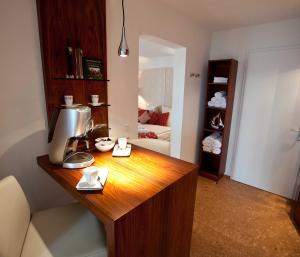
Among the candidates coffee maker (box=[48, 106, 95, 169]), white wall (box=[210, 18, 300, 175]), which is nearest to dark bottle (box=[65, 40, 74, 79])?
coffee maker (box=[48, 106, 95, 169])

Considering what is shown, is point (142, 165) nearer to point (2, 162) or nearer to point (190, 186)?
point (190, 186)

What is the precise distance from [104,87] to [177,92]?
1.33m

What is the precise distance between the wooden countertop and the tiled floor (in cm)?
99

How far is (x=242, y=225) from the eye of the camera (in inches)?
79.3

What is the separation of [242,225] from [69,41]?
241 cm

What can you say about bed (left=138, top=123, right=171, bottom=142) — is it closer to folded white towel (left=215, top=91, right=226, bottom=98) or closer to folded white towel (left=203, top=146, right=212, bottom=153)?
folded white towel (left=203, top=146, right=212, bottom=153)

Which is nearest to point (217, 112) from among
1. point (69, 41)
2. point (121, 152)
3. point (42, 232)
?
point (121, 152)

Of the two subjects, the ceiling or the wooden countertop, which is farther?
the ceiling

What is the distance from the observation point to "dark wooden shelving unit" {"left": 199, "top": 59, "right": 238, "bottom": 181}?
2689 millimetres

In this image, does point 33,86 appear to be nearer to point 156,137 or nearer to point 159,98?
point 156,137

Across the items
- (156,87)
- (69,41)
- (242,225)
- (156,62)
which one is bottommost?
(242,225)

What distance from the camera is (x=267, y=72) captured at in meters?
2.52

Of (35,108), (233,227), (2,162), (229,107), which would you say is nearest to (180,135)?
(229,107)

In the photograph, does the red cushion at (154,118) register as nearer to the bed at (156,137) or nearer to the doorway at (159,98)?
the doorway at (159,98)
